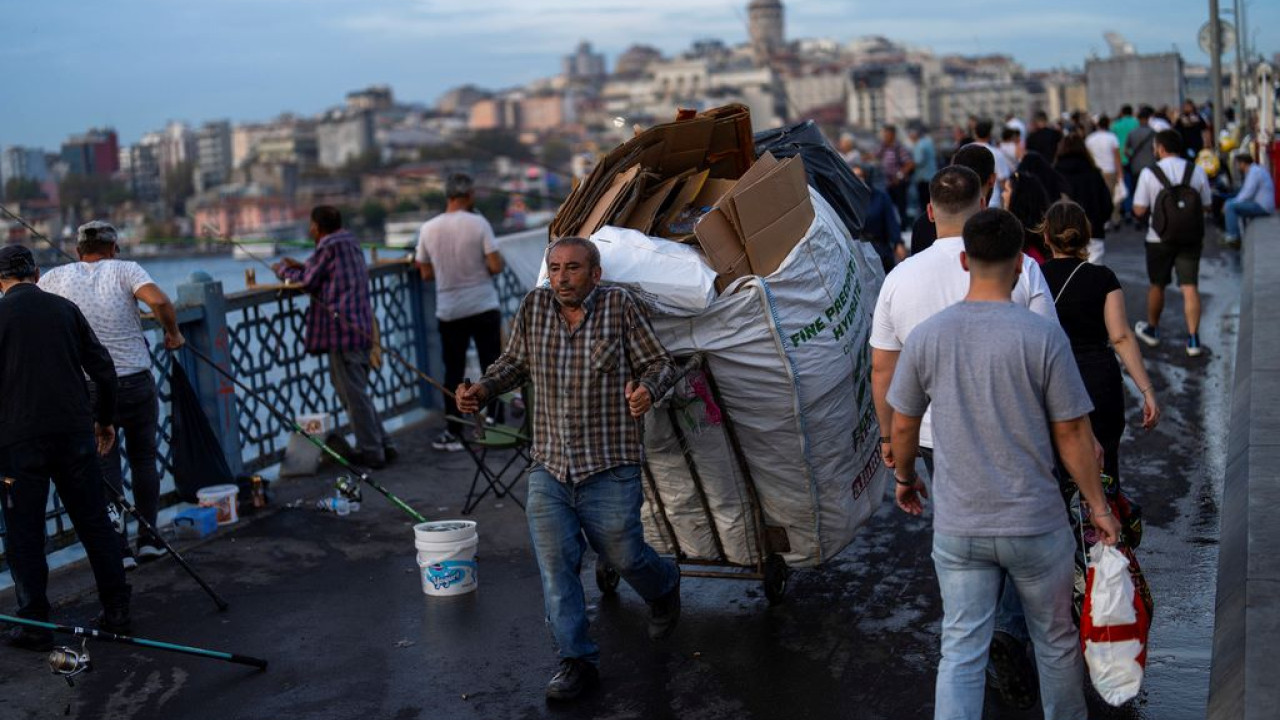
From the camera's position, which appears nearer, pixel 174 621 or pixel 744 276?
pixel 744 276

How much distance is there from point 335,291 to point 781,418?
15.3 ft

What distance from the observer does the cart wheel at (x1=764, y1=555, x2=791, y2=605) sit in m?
6.20

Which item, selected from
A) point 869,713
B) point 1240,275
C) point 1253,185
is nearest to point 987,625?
point 869,713

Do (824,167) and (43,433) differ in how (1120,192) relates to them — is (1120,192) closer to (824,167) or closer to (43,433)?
(824,167)

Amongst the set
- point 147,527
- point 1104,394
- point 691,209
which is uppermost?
point 691,209

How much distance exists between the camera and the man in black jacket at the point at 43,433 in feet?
20.0

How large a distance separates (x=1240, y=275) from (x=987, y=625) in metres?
14.2

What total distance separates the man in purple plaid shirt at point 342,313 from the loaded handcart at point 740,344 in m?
3.82

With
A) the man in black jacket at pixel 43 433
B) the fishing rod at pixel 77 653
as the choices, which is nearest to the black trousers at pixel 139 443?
the man in black jacket at pixel 43 433

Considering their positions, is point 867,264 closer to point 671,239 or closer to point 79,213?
point 671,239

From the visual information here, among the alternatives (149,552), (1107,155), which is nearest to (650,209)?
(149,552)

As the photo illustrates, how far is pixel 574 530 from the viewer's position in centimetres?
547

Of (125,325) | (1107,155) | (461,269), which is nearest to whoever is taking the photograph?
(125,325)

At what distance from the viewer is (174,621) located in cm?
665
